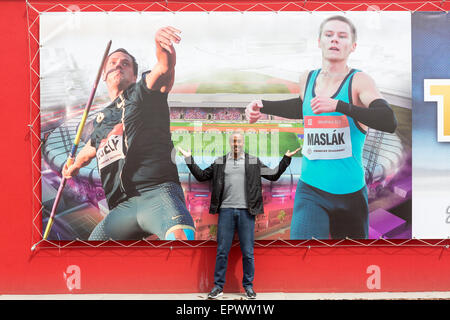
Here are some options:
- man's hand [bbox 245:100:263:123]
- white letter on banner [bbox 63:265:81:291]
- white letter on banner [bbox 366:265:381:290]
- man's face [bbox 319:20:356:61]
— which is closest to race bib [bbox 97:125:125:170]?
white letter on banner [bbox 63:265:81:291]

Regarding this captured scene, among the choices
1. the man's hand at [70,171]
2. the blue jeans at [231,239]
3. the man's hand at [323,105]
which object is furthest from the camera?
the man's hand at [70,171]

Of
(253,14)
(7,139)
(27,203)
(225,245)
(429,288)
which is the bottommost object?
(429,288)

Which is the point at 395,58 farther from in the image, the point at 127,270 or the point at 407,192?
the point at 127,270

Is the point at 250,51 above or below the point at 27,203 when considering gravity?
above

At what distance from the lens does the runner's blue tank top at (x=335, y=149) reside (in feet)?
12.5

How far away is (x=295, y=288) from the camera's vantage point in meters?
3.91

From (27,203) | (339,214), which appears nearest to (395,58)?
(339,214)

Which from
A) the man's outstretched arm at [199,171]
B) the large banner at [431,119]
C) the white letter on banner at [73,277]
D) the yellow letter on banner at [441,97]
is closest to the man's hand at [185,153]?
the man's outstretched arm at [199,171]

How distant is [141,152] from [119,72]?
78 centimetres

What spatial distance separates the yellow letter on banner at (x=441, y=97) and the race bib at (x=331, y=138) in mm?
825

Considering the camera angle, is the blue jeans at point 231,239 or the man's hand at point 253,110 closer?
the blue jeans at point 231,239

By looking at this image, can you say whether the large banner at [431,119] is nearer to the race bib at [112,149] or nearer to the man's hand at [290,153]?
the man's hand at [290,153]

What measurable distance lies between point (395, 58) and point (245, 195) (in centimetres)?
188

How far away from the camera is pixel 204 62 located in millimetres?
3854
